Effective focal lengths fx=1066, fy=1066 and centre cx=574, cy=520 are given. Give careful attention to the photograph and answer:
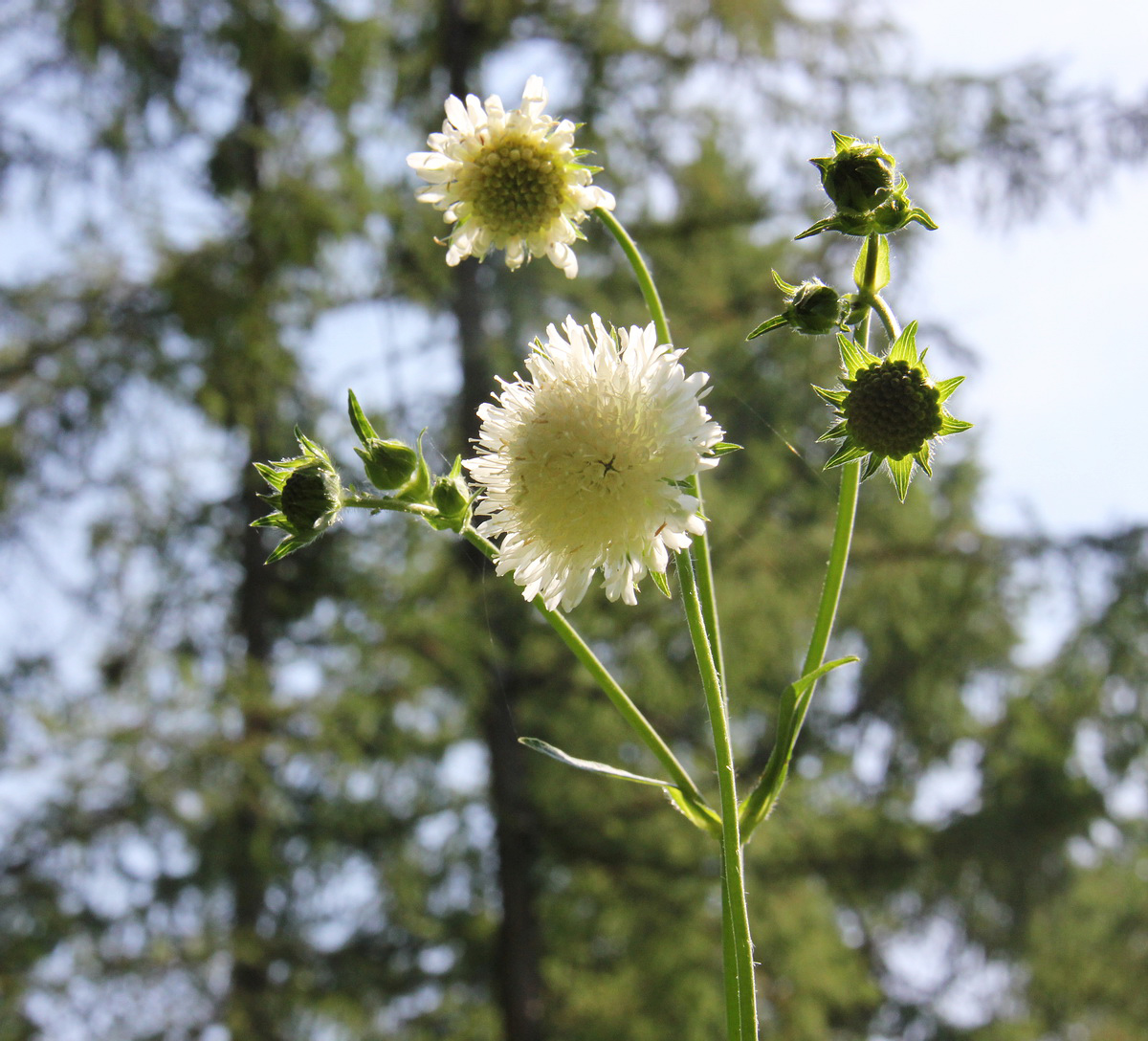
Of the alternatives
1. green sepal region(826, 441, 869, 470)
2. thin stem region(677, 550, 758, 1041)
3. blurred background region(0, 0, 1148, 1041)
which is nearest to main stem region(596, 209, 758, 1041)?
thin stem region(677, 550, 758, 1041)

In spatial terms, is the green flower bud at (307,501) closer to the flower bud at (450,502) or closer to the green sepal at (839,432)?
the flower bud at (450,502)

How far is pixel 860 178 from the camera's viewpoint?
3.34 ft

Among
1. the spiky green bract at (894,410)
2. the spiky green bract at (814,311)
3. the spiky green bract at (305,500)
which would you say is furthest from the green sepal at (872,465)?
the spiky green bract at (305,500)

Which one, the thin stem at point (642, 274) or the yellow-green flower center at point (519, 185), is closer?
the thin stem at point (642, 274)

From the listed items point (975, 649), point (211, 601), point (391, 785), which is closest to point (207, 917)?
point (391, 785)

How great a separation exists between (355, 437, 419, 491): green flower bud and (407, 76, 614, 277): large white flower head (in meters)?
0.26

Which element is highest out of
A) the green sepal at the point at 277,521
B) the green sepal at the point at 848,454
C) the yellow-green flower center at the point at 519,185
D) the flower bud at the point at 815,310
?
the yellow-green flower center at the point at 519,185

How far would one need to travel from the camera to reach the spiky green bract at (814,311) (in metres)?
1.03

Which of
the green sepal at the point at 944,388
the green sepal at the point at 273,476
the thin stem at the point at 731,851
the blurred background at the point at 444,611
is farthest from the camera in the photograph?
the blurred background at the point at 444,611

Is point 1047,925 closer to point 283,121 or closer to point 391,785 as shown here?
point 391,785

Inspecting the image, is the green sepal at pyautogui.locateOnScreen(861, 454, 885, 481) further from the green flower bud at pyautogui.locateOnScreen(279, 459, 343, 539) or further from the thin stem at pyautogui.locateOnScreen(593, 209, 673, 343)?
the green flower bud at pyautogui.locateOnScreen(279, 459, 343, 539)

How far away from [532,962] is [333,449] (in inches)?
120

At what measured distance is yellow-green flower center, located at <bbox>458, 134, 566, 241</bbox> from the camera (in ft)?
3.89

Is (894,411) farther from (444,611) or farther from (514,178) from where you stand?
(444,611)
